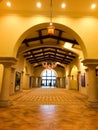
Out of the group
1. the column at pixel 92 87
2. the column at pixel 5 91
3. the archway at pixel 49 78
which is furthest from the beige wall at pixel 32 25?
the archway at pixel 49 78

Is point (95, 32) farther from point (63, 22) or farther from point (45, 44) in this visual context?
point (45, 44)

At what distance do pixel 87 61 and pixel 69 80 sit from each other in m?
14.1

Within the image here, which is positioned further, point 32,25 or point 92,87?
point 32,25

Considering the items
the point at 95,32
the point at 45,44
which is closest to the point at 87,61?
the point at 95,32

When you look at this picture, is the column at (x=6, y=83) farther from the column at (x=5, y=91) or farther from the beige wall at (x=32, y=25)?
the beige wall at (x=32, y=25)

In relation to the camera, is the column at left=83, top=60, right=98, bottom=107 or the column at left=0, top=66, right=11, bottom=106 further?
the column at left=83, top=60, right=98, bottom=107

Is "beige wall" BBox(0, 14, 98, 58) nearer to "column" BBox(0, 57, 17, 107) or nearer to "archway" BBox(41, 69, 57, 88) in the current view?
"column" BBox(0, 57, 17, 107)

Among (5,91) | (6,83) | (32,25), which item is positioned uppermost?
(32,25)

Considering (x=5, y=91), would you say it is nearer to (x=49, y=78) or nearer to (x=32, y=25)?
(x=32, y=25)

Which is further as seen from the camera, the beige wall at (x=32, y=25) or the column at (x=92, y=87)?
the beige wall at (x=32, y=25)

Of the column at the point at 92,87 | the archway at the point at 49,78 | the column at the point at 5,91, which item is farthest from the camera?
the archway at the point at 49,78

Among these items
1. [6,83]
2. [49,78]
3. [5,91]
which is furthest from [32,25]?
[49,78]

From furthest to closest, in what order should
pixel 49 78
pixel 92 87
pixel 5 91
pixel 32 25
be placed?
pixel 49 78 < pixel 32 25 < pixel 92 87 < pixel 5 91

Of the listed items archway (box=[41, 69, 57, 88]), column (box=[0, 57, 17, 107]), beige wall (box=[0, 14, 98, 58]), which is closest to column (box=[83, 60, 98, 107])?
beige wall (box=[0, 14, 98, 58])
